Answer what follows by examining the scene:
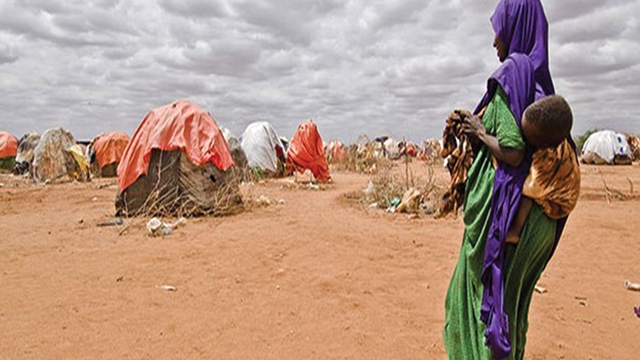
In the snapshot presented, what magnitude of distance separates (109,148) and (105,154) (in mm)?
340

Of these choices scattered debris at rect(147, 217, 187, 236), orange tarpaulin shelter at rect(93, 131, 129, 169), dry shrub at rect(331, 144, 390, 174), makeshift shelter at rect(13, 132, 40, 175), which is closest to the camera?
scattered debris at rect(147, 217, 187, 236)

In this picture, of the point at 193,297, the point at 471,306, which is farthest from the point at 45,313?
the point at 471,306

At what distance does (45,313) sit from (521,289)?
3.52m

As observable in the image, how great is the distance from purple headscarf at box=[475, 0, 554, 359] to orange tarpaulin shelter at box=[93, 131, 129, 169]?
18.3m

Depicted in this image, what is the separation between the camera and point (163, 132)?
8.16 m

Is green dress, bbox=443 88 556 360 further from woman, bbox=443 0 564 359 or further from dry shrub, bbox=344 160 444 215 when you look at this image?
dry shrub, bbox=344 160 444 215

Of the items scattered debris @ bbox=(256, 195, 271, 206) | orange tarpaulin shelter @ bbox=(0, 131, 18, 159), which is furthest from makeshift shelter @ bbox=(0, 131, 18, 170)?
scattered debris @ bbox=(256, 195, 271, 206)

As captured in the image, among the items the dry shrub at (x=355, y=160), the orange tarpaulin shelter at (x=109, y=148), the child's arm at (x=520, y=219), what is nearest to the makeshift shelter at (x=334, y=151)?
the dry shrub at (x=355, y=160)

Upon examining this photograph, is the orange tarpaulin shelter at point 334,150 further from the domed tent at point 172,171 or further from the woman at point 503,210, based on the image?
the woman at point 503,210

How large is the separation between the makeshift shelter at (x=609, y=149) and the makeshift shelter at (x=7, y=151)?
2837 centimetres

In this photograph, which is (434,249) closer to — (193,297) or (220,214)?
(193,297)

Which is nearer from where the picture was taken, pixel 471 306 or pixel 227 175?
pixel 471 306

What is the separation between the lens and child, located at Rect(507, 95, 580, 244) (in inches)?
60.6

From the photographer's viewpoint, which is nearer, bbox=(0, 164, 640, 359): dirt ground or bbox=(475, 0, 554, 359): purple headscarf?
bbox=(475, 0, 554, 359): purple headscarf
